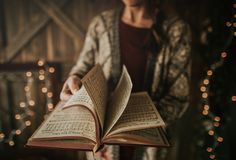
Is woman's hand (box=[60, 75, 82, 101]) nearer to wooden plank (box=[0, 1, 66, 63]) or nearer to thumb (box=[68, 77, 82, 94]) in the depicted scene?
thumb (box=[68, 77, 82, 94])

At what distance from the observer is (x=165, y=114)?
1174 mm

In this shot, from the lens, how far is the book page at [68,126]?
723 mm

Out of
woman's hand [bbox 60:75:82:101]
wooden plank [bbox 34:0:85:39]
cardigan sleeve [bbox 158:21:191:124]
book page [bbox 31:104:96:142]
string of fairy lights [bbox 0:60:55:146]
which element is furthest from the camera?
string of fairy lights [bbox 0:60:55:146]

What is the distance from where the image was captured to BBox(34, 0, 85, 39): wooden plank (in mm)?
1376

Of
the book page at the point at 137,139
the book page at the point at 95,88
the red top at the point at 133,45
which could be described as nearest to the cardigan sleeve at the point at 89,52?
the red top at the point at 133,45

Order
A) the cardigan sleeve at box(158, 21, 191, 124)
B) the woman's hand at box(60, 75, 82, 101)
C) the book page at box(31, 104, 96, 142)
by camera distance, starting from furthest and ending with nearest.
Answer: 1. the cardigan sleeve at box(158, 21, 191, 124)
2. the woman's hand at box(60, 75, 82, 101)
3. the book page at box(31, 104, 96, 142)

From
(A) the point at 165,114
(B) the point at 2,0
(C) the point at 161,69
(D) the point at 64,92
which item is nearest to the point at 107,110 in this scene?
(D) the point at 64,92

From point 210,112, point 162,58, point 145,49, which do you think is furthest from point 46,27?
point 210,112

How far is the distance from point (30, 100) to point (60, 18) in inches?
22.7

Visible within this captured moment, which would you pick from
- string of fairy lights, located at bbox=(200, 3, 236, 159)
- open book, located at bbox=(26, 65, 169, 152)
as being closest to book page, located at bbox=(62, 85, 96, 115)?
open book, located at bbox=(26, 65, 169, 152)

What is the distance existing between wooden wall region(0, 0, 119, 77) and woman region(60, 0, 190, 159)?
0.39 feet

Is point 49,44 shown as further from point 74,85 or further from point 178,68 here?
point 178,68

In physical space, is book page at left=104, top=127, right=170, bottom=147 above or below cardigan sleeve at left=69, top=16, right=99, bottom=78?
below

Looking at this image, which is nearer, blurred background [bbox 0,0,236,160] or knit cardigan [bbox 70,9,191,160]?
knit cardigan [bbox 70,9,191,160]
